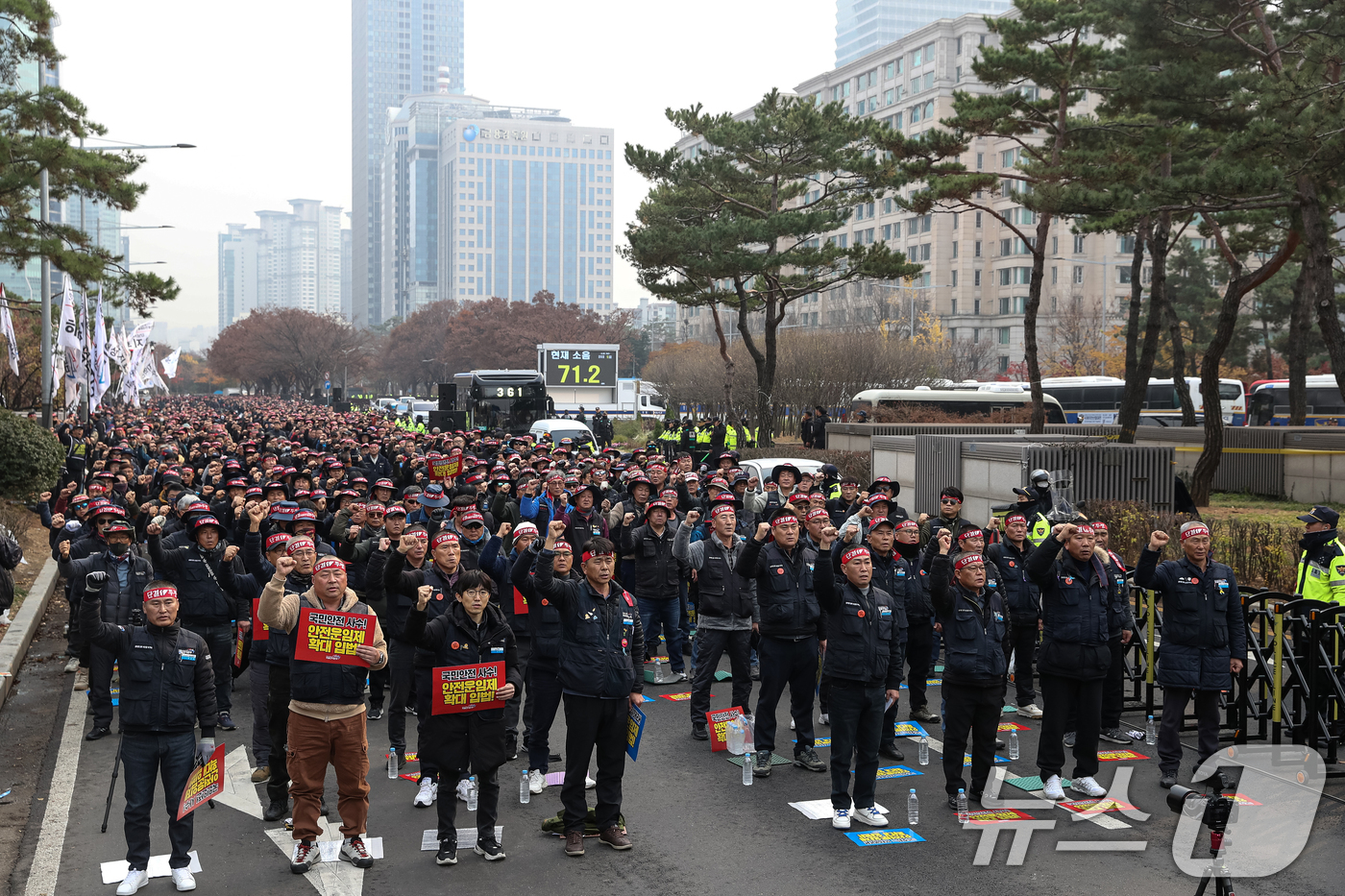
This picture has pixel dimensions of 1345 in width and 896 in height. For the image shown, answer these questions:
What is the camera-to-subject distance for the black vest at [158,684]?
21.3 ft

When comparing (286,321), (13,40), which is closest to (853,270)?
(13,40)

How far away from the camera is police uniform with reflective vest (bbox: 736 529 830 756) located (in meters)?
8.47

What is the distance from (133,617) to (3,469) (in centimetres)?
1546

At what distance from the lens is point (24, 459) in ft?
66.4

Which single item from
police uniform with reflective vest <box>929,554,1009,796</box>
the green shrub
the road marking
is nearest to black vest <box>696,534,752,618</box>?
police uniform with reflective vest <box>929,554,1009,796</box>

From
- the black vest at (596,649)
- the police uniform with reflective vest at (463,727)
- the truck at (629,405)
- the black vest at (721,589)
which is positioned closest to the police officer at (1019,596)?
the black vest at (721,589)

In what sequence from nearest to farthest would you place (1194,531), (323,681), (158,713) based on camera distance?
(158,713)
(323,681)
(1194,531)

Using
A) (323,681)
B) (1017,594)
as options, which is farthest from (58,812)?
(1017,594)

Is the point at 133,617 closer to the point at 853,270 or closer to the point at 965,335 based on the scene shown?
the point at 853,270

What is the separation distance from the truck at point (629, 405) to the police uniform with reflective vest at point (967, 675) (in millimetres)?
38757

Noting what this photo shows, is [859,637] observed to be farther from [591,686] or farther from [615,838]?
[615,838]

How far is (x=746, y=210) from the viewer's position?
3456 cm

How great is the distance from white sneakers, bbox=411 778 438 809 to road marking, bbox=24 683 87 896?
2.10 meters

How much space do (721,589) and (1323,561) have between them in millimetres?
4760
